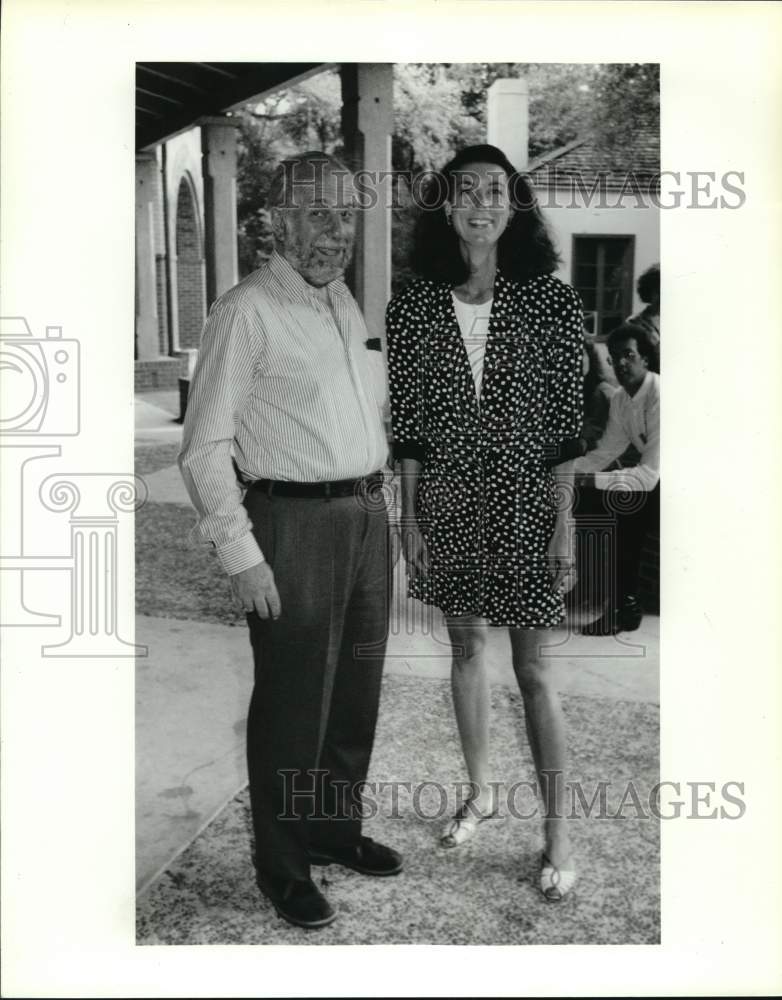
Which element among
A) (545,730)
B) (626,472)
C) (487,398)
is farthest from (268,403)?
(545,730)

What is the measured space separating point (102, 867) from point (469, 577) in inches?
54.8

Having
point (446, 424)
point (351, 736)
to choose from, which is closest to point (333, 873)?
point (351, 736)

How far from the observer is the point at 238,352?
3252 millimetres

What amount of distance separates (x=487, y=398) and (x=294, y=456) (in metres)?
0.62

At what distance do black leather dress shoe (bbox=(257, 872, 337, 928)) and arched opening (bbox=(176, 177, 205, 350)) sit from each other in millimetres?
1629

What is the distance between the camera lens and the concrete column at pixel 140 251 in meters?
3.56

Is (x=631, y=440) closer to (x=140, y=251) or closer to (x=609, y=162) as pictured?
(x=609, y=162)

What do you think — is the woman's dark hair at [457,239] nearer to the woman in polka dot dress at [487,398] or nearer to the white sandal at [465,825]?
the woman in polka dot dress at [487,398]

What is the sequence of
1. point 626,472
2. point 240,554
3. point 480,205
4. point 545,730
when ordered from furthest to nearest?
point 626,472 → point 545,730 → point 480,205 → point 240,554

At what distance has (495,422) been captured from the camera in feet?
11.5

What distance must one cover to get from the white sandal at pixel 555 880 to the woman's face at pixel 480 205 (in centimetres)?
190

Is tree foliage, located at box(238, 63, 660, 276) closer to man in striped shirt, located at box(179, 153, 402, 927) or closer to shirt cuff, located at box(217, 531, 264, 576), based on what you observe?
man in striped shirt, located at box(179, 153, 402, 927)

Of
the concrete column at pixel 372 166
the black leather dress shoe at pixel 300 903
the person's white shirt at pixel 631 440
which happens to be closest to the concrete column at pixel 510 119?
the concrete column at pixel 372 166
